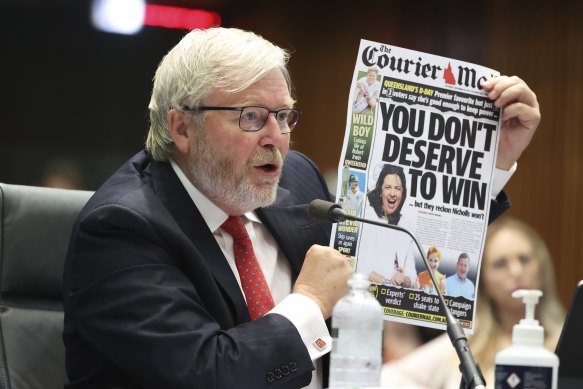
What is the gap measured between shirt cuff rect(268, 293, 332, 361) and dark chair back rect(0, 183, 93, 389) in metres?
0.60

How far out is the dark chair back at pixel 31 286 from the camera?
2043 millimetres

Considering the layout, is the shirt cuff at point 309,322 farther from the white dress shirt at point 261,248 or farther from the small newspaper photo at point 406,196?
the small newspaper photo at point 406,196

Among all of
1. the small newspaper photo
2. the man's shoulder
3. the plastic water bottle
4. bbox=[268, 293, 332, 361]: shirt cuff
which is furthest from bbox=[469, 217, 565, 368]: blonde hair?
the plastic water bottle

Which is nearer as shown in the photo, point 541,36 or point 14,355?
point 14,355

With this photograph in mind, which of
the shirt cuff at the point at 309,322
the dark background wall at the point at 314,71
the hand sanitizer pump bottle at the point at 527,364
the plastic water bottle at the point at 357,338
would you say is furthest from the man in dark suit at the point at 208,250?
the dark background wall at the point at 314,71

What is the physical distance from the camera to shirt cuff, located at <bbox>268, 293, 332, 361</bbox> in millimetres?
1796

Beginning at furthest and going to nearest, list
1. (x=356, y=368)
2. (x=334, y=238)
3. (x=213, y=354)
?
(x=334, y=238) < (x=213, y=354) < (x=356, y=368)

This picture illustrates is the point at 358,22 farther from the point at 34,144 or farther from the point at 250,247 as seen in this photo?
the point at 250,247

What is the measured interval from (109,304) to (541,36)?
4.28 meters

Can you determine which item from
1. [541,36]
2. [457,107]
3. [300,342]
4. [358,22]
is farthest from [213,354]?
[358,22]

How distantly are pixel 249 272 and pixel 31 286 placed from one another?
1.67 feet

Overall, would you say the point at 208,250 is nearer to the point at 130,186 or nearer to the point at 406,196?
the point at 130,186

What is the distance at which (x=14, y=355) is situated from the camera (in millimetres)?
2029

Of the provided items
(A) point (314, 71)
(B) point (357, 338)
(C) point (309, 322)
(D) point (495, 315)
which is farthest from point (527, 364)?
(A) point (314, 71)
